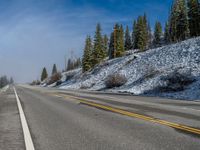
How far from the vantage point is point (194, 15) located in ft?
204

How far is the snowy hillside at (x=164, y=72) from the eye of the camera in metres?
27.8

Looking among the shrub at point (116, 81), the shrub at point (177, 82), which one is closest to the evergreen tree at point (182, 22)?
the shrub at point (116, 81)

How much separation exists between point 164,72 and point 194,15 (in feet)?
106

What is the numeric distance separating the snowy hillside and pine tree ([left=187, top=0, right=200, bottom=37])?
1819cm

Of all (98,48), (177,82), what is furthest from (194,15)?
(177,82)

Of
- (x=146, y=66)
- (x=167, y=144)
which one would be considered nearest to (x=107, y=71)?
(x=146, y=66)

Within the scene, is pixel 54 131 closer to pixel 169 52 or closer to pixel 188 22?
pixel 169 52

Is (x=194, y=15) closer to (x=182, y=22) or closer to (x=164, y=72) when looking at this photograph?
(x=182, y=22)

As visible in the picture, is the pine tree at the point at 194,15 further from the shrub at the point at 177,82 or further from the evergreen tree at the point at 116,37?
the shrub at the point at 177,82

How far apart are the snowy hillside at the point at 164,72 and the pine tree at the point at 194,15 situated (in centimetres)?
1819

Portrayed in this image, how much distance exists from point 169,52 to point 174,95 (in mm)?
20311

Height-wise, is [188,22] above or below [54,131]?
above

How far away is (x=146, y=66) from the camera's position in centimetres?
4478

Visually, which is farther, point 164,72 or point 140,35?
point 140,35
